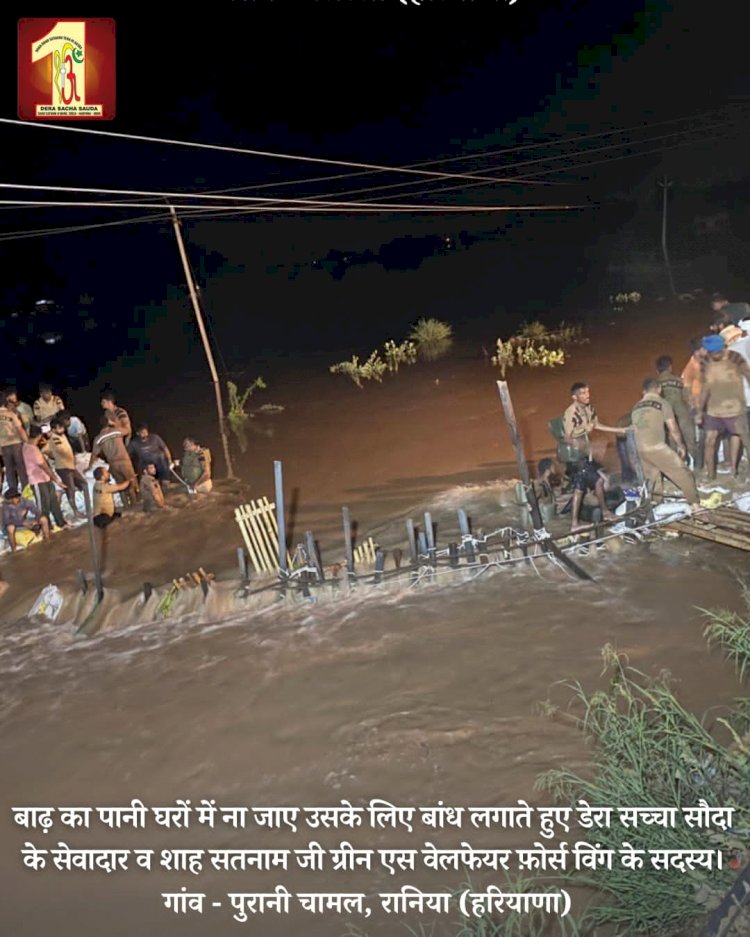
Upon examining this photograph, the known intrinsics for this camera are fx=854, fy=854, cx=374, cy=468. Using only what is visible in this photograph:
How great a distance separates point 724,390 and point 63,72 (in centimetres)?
844

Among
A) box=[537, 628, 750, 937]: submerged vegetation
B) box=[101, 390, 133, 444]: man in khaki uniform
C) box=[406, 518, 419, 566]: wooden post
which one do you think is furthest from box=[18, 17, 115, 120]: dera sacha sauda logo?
box=[537, 628, 750, 937]: submerged vegetation

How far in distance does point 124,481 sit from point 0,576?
2083 millimetres

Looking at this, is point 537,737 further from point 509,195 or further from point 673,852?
point 509,195

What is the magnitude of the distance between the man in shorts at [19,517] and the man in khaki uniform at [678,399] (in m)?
7.64

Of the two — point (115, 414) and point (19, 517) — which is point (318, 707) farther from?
point (115, 414)

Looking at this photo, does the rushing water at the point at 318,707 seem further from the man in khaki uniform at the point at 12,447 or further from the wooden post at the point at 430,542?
the man in khaki uniform at the point at 12,447

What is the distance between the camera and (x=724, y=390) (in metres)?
8.37

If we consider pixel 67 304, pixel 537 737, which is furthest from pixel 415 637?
pixel 67 304

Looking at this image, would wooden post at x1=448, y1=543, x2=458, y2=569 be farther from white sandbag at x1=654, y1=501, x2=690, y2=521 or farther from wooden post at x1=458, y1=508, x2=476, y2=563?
white sandbag at x1=654, y1=501, x2=690, y2=521

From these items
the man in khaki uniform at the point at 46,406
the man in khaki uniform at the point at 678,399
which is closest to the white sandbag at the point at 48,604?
the man in khaki uniform at the point at 46,406

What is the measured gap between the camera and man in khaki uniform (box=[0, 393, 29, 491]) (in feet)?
35.0

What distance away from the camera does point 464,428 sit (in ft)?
45.2

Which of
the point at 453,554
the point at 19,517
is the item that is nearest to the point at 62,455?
the point at 19,517

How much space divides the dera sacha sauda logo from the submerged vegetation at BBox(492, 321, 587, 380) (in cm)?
957
